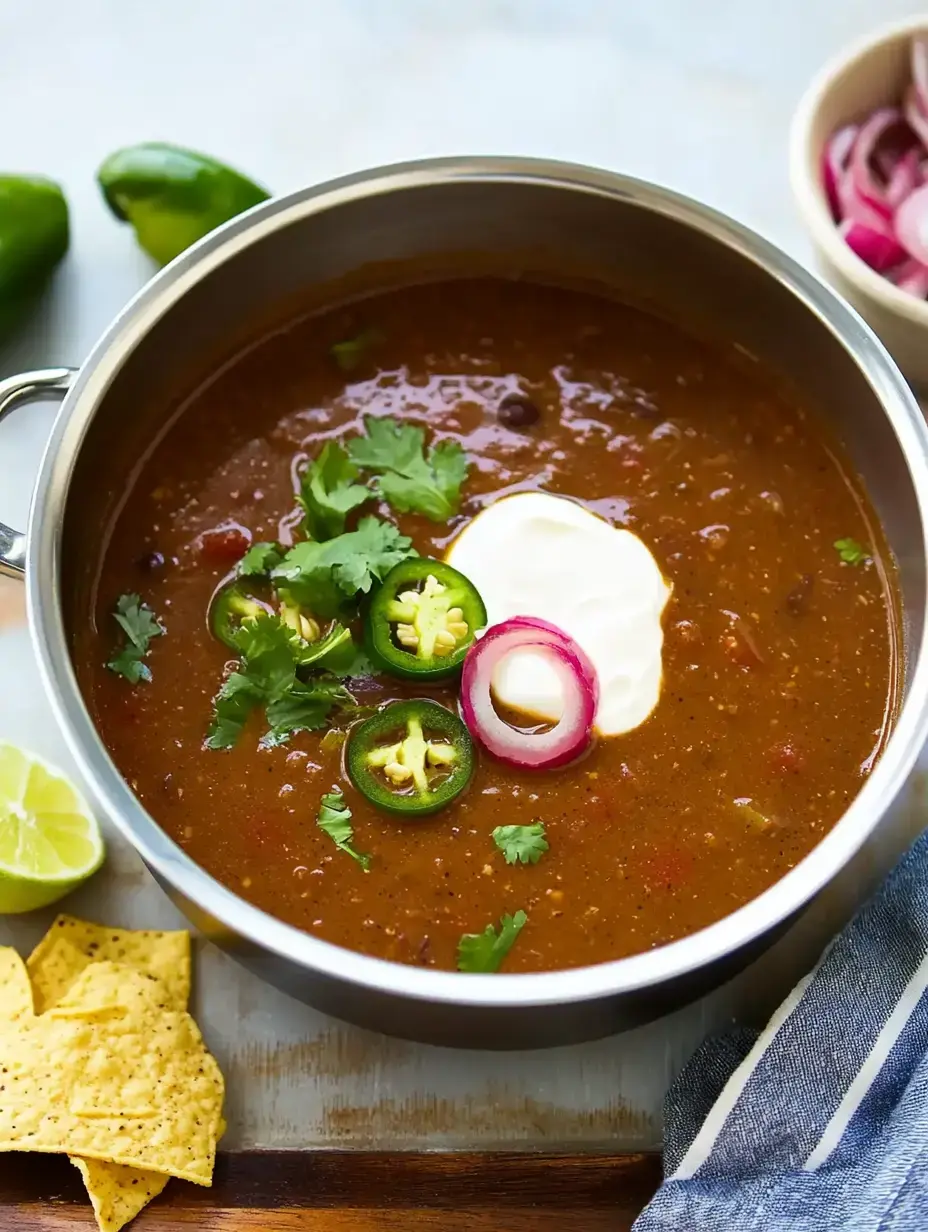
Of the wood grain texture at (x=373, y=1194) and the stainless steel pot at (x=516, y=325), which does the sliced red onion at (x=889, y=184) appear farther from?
the wood grain texture at (x=373, y=1194)

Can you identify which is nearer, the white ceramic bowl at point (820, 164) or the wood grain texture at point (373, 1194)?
the wood grain texture at point (373, 1194)

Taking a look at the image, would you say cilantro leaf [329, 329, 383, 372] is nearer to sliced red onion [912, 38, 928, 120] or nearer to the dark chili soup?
the dark chili soup

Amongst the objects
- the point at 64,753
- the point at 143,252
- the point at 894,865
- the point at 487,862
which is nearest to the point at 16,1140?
the point at 64,753

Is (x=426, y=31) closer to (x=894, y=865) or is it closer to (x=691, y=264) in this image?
(x=691, y=264)

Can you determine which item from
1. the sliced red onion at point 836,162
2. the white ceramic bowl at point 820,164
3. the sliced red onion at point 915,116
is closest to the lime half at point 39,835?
the white ceramic bowl at point 820,164

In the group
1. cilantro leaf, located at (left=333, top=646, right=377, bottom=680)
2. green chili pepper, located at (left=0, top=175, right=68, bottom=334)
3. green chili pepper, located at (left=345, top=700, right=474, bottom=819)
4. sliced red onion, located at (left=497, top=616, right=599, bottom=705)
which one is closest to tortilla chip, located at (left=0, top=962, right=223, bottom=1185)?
green chili pepper, located at (left=345, top=700, right=474, bottom=819)

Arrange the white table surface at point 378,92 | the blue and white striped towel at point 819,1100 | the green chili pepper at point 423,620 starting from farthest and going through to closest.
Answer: the white table surface at point 378,92 → the green chili pepper at point 423,620 → the blue and white striped towel at point 819,1100
